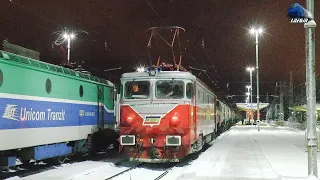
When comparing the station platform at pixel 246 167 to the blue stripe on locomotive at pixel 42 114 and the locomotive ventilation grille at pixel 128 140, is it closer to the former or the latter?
the locomotive ventilation grille at pixel 128 140

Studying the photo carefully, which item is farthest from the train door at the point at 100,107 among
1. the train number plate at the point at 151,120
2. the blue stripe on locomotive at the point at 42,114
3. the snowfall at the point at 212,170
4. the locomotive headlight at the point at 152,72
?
the train number plate at the point at 151,120

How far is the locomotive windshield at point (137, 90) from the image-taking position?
15.4 m

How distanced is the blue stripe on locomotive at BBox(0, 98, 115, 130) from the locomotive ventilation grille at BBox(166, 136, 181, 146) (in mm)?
3508

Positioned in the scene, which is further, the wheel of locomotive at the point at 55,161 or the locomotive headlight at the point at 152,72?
the wheel of locomotive at the point at 55,161

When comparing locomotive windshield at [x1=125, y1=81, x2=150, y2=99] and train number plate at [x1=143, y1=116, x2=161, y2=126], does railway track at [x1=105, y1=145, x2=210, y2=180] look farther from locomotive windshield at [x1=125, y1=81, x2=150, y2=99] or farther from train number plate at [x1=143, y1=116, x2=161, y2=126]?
locomotive windshield at [x1=125, y1=81, x2=150, y2=99]

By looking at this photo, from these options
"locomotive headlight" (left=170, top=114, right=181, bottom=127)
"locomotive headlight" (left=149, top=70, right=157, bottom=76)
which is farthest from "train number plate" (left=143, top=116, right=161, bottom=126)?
"locomotive headlight" (left=149, top=70, right=157, bottom=76)

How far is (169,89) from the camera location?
15336 millimetres

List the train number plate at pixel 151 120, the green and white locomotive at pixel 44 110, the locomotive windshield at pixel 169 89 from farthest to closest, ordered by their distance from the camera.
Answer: the locomotive windshield at pixel 169 89, the train number plate at pixel 151 120, the green and white locomotive at pixel 44 110

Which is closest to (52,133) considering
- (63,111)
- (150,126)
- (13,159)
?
(63,111)

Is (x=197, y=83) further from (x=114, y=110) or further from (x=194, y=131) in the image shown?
(x=114, y=110)

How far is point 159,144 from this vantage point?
573 inches

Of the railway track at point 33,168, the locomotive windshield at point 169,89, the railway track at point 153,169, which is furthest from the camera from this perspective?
→ the locomotive windshield at point 169,89

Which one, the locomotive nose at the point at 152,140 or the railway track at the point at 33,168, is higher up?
the locomotive nose at the point at 152,140

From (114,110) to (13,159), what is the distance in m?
8.70
